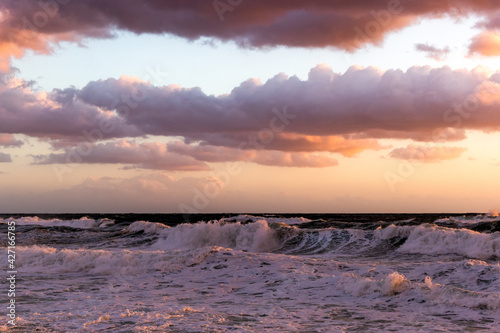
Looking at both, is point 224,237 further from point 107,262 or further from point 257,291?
point 257,291

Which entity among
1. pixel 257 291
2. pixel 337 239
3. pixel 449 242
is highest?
pixel 449 242

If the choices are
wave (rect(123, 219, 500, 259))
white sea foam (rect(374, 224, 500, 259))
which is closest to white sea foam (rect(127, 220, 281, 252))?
wave (rect(123, 219, 500, 259))

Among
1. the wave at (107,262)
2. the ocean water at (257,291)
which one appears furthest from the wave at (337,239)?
the wave at (107,262)

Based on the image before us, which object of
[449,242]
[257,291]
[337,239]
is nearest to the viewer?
[257,291]

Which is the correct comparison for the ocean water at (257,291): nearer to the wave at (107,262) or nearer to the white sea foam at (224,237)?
the wave at (107,262)

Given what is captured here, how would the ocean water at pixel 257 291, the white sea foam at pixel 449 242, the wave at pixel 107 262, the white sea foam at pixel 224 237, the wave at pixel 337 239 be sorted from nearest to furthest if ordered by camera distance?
the ocean water at pixel 257 291, the wave at pixel 107 262, the white sea foam at pixel 449 242, the wave at pixel 337 239, the white sea foam at pixel 224 237

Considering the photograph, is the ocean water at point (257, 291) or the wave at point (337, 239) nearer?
the ocean water at point (257, 291)

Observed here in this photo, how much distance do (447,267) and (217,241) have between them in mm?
23545

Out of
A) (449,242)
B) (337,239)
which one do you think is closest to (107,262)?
(337,239)

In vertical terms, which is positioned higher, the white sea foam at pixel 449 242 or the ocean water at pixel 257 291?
the white sea foam at pixel 449 242

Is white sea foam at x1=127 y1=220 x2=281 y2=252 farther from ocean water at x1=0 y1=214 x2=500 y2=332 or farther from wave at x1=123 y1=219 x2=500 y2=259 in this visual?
ocean water at x1=0 y1=214 x2=500 y2=332

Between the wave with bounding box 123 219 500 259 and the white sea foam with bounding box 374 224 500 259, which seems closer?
the white sea foam with bounding box 374 224 500 259

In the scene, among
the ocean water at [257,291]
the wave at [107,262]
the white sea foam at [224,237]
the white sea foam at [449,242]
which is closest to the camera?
the ocean water at [257,291]

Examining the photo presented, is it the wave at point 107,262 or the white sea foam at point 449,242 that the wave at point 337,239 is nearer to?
the white sea foam at point 449,242
